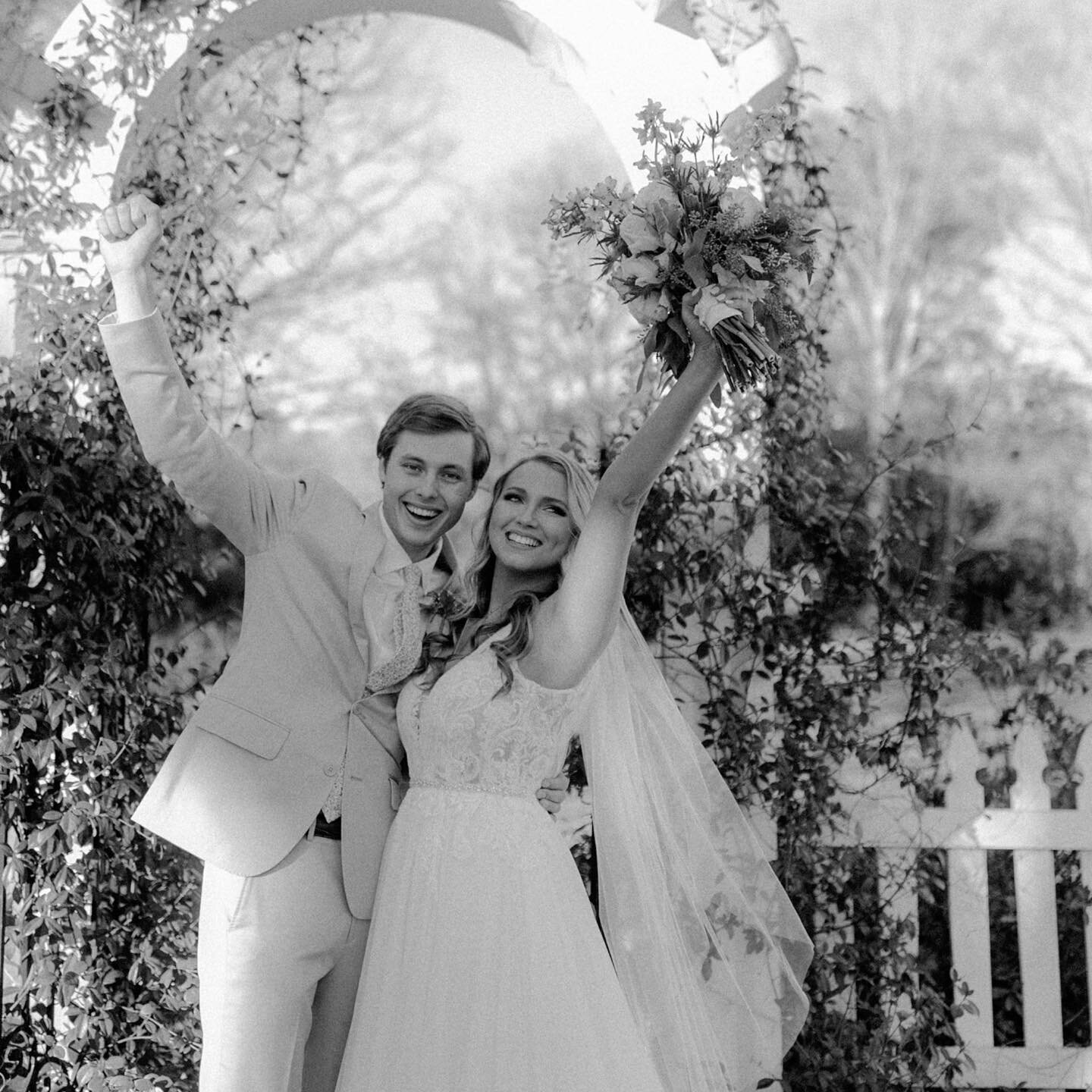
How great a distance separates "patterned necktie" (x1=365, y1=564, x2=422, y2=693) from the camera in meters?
2.26

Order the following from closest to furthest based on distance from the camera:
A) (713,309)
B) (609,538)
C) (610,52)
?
(713,309), (609,538), (610,52)

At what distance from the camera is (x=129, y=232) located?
6.60ft

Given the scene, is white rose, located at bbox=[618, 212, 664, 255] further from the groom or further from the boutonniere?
the boutonniere

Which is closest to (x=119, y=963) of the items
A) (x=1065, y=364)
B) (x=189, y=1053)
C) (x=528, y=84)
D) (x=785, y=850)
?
(x=189, y=1053)

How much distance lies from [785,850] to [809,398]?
1.16 meters

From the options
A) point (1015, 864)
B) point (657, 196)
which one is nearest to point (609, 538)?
point (657, 196)

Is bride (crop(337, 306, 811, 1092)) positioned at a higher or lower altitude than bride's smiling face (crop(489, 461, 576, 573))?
lower

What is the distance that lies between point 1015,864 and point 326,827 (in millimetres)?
2050

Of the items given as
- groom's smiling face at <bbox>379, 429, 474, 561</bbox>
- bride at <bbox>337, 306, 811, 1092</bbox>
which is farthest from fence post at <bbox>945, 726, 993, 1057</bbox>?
groom's smiling face at <bbox>379, 429, 474, 561</bbox>

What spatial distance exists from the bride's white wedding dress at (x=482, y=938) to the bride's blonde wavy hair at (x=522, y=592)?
0.17 feet

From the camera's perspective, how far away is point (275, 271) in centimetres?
433

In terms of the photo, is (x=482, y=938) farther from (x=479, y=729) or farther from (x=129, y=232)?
(x=129, y=232)

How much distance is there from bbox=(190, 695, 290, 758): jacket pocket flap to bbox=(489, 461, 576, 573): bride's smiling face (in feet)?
1.63

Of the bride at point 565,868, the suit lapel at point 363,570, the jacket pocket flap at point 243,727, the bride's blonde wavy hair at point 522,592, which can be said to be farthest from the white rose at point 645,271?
the jacket pocket flap at point 243,727
